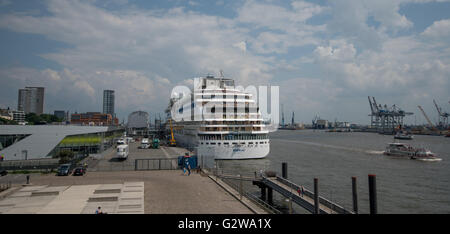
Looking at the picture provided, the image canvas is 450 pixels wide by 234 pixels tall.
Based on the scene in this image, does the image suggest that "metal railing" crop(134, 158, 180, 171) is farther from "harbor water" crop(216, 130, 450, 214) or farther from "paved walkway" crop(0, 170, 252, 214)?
"harbor water" crop(216, 130, 450, 214)

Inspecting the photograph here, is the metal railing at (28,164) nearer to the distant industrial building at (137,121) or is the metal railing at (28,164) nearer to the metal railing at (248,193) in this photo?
the metal railing at (248,193)

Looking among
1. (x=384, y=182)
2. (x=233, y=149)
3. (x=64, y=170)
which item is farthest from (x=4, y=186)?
(x=384, y=182)

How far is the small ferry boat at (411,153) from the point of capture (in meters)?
48.4

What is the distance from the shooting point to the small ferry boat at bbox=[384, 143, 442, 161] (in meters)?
48.4

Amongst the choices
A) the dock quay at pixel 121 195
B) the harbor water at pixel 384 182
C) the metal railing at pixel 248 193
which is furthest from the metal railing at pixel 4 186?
the harbor water at pixel 384 182

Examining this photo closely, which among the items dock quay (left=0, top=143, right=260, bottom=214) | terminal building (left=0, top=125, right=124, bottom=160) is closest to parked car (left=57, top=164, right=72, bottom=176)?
dock quay (left=0, top=143, right=260, bottom=214)

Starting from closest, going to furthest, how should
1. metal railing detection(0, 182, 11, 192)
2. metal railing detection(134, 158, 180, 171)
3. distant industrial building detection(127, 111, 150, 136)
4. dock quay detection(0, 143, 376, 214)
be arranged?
dock quay detection(0, 143, 376, 214), metal railing detection(0, 182, 11, 192), metal railing detection(134, 158, 180, 171), distant industrial building detection(127, 111, 150, 136)

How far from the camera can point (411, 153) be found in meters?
51.8

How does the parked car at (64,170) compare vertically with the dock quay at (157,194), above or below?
above
